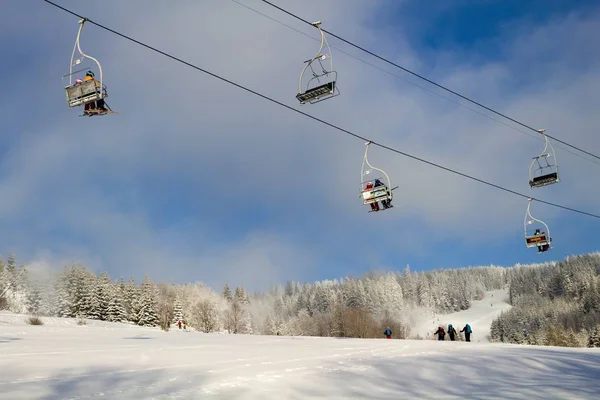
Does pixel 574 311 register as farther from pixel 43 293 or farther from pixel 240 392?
pixel 240 392

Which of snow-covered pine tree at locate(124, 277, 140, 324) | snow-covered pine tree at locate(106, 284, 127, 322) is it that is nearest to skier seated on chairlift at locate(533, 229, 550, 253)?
snow-covered pine tree at locate(106, 284, 127, 322)

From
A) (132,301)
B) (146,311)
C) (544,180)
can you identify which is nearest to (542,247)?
(544,180)

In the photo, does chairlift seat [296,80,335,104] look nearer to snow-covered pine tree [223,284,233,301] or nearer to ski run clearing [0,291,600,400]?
ski run clearing [0,291,600,400]

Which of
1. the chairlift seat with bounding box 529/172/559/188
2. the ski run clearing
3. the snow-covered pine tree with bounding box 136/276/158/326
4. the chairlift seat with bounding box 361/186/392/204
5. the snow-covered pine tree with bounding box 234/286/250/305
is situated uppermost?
the snow-covered pine tree with bounding box 234/286/250/305

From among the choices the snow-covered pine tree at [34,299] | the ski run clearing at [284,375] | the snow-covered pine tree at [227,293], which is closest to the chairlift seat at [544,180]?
the ski run clearing at [284,375]

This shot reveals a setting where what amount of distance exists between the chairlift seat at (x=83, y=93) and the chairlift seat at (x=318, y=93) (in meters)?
5.70

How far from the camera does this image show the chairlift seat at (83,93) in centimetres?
1502

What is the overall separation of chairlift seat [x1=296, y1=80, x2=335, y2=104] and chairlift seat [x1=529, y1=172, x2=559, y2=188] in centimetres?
1565

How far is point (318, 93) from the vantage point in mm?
16047

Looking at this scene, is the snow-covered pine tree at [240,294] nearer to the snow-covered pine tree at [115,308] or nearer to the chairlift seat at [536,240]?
the snow-covered pine tree at [115,308]

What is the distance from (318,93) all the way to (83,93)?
669 centimetres

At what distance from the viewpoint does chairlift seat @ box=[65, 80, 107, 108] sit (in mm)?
15016

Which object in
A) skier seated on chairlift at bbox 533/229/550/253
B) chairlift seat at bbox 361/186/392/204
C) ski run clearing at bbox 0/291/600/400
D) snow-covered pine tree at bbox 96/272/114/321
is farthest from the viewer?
snow-covered pine tree at bbox 96/272/114/321

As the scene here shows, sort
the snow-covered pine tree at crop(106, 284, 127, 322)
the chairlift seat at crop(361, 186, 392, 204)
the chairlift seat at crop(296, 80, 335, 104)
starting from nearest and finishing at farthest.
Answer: the chairlift seat at crop(296, 80, 335, 104), the chairlift seat at crop(361, 186, 392, 204), the snow-covered pine tree at crop(106, 284, 127, 322)
